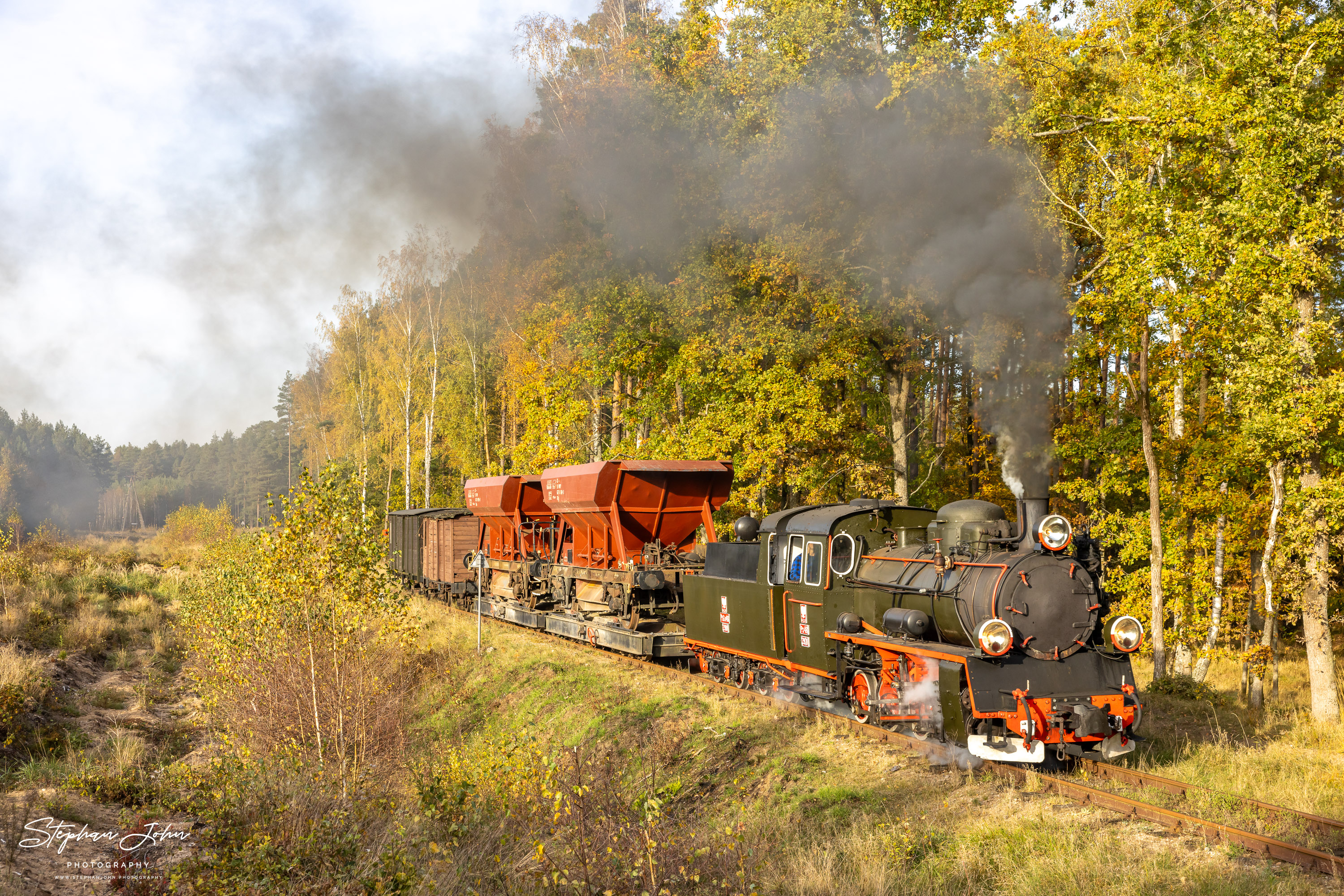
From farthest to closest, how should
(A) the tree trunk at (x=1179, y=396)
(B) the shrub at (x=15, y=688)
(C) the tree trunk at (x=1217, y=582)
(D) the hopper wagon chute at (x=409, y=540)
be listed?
(D) the hopper wagon chute at (x=409, y=540) < (A) the tree trunk at (x=1179, y=396) < (C) the tree trunk at (x=1217, y=582) < (B) the shrub at (x=15, y=688)

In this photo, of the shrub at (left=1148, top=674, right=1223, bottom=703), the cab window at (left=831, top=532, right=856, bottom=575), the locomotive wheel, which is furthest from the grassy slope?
the shrub at (left=1148, top=674, right=1223, bottom=703)

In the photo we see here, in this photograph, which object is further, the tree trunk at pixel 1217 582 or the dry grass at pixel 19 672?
the tree trunk at pixel 1217 582

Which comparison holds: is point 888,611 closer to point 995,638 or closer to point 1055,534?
point 995,638

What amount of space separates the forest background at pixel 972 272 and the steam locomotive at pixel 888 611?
1641 millimetres

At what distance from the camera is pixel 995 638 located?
779 cm

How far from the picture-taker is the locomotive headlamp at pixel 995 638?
25.5 ft

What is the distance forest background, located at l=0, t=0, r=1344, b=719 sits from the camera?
38.0ft

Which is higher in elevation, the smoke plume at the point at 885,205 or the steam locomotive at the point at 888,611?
the smoke plume at the point at 885,205

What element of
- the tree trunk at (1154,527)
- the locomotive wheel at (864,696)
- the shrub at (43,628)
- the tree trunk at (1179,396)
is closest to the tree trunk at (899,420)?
the tree trunk at (1154,527)

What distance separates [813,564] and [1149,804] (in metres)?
4.24

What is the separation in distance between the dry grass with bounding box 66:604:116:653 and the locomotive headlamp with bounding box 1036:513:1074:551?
20.8 m

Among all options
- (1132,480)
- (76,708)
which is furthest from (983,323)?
(76,708)

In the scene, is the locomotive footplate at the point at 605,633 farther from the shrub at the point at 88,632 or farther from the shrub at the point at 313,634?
the shrub at the point at 88,632

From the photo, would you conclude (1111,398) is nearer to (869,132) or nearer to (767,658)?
(869,132)
